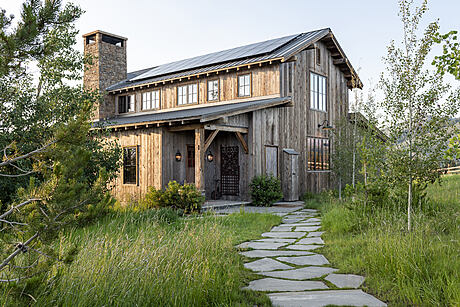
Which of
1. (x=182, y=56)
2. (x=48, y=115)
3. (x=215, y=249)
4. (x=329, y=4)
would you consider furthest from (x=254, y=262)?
(x=182, y=56)

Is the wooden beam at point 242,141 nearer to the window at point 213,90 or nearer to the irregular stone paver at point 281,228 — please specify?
the window at point 213,90

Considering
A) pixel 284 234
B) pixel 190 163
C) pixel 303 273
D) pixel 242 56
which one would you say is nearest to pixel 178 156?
pixel 190 163

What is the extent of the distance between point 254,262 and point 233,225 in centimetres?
281

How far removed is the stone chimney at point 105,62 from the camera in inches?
789

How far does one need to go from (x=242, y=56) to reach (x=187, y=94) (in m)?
2.93

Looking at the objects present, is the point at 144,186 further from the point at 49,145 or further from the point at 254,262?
the point at 49,145

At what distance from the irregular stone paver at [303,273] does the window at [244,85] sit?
10.8 meters

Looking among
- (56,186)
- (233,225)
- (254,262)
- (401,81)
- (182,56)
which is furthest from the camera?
(182,56)

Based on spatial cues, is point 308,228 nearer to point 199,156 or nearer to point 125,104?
point 199,156

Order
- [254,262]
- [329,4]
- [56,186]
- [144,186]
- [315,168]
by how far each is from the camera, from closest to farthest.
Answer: [56,186], [254,262], [329,4], [144,186], [315,168]

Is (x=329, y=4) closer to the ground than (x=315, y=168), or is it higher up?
higher up

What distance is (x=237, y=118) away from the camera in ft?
43.5

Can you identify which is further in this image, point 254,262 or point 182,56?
point 182,56

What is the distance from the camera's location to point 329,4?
12.4 metres
